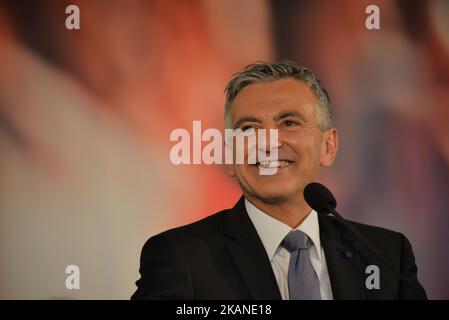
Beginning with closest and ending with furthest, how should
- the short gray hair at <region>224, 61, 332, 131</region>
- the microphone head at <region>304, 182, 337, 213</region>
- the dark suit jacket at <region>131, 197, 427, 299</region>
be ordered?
the microphone head at <region>304, 182, 337, 213</region>, the dark suit jacket at <region>131, 197, 427, 299</region>, the short gray hair at <region>224, 61, 332, 131</region>

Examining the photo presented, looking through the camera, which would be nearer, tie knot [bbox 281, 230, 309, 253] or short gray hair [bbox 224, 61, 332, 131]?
tie knot [bbox 281, 230, 309, 253]

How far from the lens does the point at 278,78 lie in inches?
100

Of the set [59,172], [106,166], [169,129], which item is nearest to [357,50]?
[169,129]

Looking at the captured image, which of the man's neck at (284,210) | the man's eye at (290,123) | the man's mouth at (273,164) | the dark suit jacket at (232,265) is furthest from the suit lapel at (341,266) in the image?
the man's eye at (290,123)

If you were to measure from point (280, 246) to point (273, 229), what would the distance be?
7cm

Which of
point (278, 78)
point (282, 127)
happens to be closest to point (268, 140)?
point (282, 127)

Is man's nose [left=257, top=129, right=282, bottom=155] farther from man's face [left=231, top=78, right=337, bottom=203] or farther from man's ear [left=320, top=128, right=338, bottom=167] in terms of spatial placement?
man's ear [left=320, top=128, right=338, bottom=167]

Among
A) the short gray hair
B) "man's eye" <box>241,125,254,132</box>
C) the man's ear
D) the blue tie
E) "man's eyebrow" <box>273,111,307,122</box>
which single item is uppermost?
the short gray hair

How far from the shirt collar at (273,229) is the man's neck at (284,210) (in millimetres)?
21

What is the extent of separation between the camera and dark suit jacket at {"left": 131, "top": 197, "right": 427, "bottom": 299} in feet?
7.59

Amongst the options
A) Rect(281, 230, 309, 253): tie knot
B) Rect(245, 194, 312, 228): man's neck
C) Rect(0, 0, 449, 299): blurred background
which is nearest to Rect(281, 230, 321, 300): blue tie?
Rect(281, 230, 309, 253): tie knot

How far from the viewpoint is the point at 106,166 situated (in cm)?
281

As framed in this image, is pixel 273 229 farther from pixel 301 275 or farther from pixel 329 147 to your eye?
pixel 329 147

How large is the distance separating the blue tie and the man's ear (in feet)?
1.34
